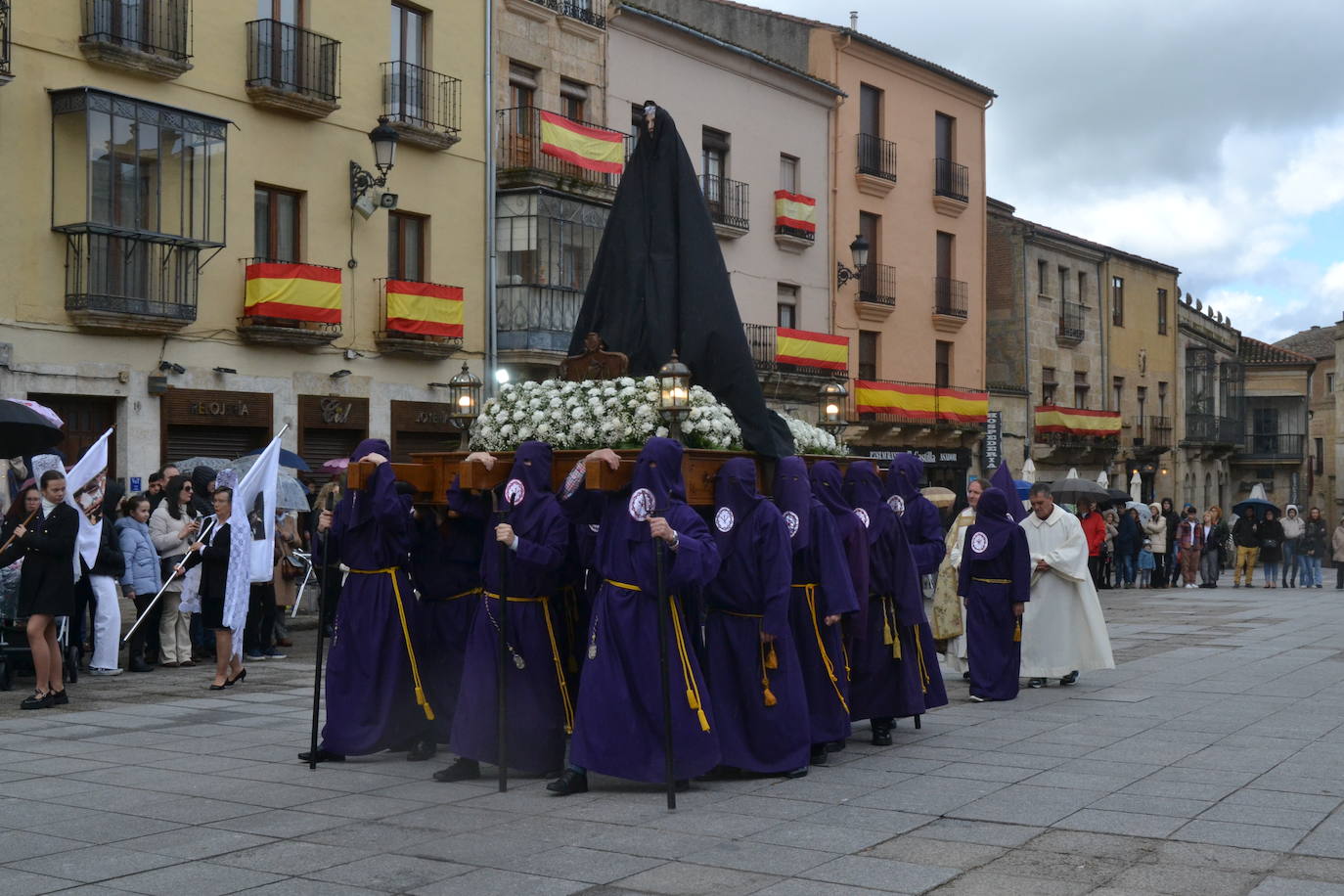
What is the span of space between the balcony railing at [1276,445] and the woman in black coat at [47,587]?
6084cm

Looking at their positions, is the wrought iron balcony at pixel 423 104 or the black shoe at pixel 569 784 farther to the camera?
the wrought iron balcony at pixel 423 104

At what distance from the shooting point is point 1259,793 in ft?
26.0

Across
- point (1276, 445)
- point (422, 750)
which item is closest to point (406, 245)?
point (422, 750)

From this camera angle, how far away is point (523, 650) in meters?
8.40

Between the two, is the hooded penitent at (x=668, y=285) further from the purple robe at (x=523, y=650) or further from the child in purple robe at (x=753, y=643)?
the purple robe at (x=523, y=650)

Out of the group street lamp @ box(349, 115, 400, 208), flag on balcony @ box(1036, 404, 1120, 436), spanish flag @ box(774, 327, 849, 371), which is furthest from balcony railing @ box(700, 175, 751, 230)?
flag on balcony @ box(1036, 404, 1120, 436)

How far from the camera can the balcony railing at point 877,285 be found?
36281 mm

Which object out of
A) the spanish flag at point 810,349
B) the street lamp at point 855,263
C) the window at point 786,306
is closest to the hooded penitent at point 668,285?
the spanish flag at point 810,349

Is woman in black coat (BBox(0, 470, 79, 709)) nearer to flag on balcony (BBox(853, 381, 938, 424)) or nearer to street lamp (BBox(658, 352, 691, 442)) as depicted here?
street lamp (BBox(658, 352, 691, 442))

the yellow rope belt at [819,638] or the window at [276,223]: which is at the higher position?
the window at [276,223]

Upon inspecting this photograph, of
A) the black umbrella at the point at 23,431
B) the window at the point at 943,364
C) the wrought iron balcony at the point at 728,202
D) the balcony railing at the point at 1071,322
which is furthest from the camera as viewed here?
the balcony railing at the point at 1071,322

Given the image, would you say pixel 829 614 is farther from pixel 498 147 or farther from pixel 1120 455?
pixel 1120 455

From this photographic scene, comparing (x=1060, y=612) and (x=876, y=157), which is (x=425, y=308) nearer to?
(x=1060, y=612)

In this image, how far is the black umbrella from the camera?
1278 cm
